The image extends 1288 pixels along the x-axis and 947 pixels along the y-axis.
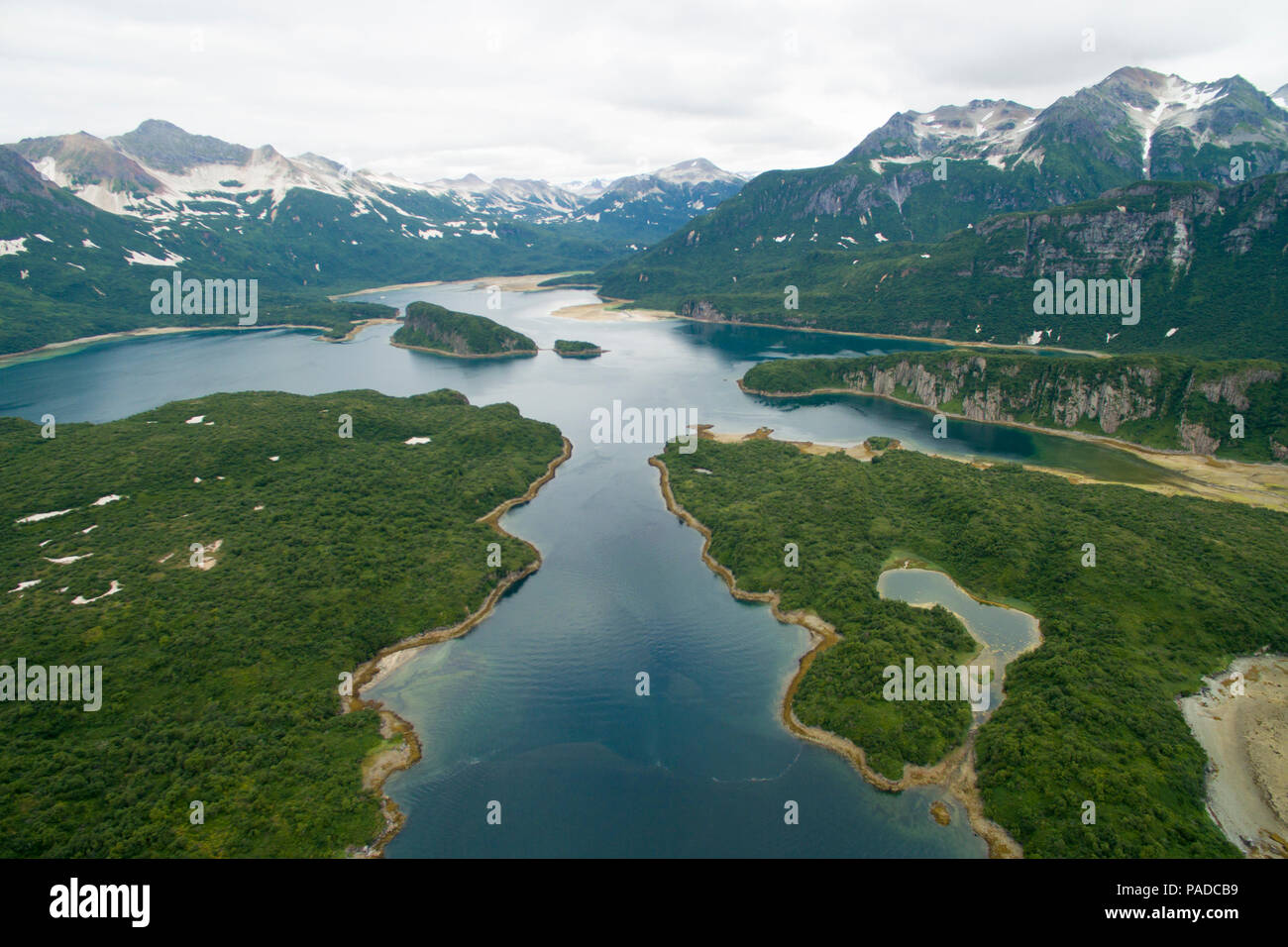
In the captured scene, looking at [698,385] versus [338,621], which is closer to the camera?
[338,621]

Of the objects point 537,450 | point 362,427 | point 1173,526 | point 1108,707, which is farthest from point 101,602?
point 1173,526

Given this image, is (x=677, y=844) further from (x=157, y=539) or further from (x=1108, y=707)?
(x=157, y=539)

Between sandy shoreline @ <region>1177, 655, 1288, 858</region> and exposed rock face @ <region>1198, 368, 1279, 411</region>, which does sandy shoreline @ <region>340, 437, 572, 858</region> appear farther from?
exposed rock face @ <region>1198, 368, 1279, 411</region>

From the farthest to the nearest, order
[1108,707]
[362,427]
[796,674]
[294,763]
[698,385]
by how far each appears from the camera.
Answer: [698,385] < [362,427] < [796,674] < [1108,707] < [294,763]

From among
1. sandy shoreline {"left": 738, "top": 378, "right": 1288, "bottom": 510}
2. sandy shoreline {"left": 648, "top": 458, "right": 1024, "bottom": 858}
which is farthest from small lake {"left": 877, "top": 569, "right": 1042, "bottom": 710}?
sandy shoreline {"left": 738, "top": 378, "right": 1288, "bottom": 510}

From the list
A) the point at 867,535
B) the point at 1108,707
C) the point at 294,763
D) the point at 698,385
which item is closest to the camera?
the point at 294,763

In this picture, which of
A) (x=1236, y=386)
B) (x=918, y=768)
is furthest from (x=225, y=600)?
(x=1236, y=386)

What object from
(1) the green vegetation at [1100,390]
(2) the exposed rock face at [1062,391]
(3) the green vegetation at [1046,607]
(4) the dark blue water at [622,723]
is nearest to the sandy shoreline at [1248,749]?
(3) the green vegetation at [1046,607]
